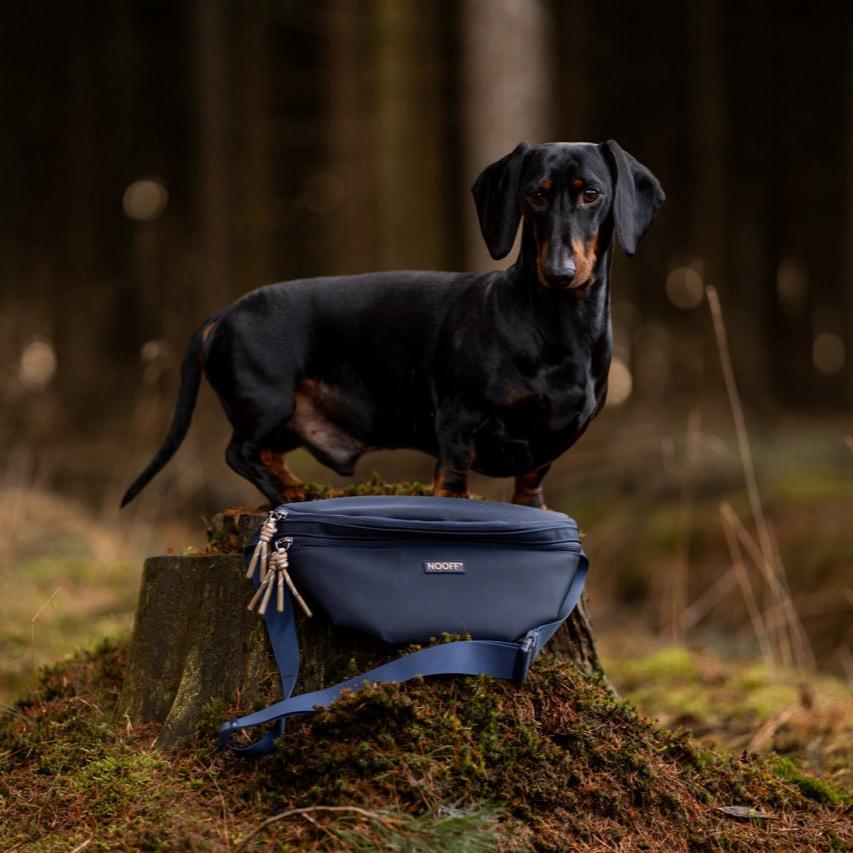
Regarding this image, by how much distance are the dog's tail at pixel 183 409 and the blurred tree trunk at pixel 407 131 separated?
12.4 feet

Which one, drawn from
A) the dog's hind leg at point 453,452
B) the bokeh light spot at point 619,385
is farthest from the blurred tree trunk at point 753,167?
the dog's hind leg at point 453,452

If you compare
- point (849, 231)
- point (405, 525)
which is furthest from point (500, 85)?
point (849, 231)

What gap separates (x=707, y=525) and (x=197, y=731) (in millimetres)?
4652

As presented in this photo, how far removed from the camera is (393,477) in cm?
729

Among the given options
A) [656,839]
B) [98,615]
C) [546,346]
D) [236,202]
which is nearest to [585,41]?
[236,202]

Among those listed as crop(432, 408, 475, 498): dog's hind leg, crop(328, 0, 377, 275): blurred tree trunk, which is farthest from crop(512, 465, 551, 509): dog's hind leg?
crop(328, 0, 377, 275): blurred tree trunk

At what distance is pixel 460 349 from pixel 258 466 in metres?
0.74

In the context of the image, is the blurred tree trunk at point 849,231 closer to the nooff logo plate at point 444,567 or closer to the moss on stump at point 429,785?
the moss on stump at point 429,785

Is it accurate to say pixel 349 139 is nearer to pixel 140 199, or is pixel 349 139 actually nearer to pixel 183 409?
pixel 183 409

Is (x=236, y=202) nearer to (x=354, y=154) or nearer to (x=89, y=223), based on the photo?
(x=354, y=154)

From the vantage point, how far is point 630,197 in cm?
272

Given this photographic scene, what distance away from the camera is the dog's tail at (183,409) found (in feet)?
10.3

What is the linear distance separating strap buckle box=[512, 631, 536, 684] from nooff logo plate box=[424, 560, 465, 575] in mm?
224

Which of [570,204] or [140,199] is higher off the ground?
[570,204]
